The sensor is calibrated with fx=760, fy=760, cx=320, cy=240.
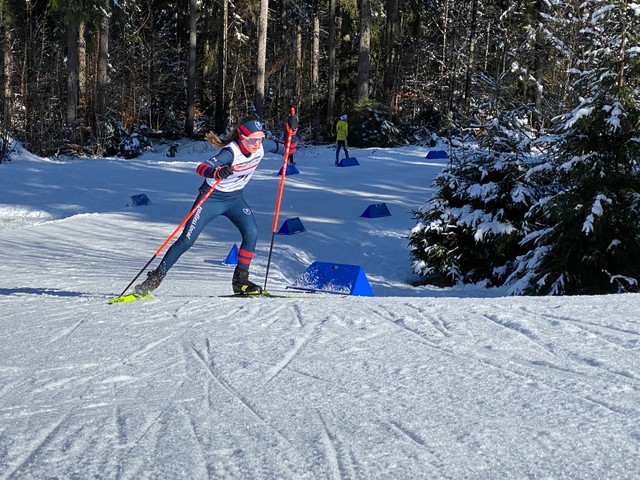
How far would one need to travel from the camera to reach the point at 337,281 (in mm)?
9109

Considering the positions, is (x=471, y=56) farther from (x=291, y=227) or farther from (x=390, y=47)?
(x=291, y=227)

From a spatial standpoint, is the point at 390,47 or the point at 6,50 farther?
the point at 390,47

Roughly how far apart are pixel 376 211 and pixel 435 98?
93.9 ft

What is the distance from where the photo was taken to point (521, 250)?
43.2ft

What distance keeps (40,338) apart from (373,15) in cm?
A: 3730

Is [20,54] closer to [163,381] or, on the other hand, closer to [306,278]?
[306,278]

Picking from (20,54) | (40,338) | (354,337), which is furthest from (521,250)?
(20,54)

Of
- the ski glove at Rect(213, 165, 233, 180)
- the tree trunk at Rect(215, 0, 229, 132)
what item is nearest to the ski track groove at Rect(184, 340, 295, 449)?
the ski glove at Rect(213, 165, 233, 180)

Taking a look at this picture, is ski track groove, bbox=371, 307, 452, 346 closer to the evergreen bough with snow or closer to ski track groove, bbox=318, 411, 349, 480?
ski track groove, bbox=318, 411, 349, 480

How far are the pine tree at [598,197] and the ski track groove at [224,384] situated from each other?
632 cm

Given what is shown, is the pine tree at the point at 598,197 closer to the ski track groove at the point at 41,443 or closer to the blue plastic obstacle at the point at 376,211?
the blue plastic obstacle at the point at 376,211

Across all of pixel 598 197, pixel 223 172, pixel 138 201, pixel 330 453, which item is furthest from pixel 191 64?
pixel 330 453

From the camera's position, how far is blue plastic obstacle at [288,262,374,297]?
8961 millimetres

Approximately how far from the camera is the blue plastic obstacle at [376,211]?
1655 cm
